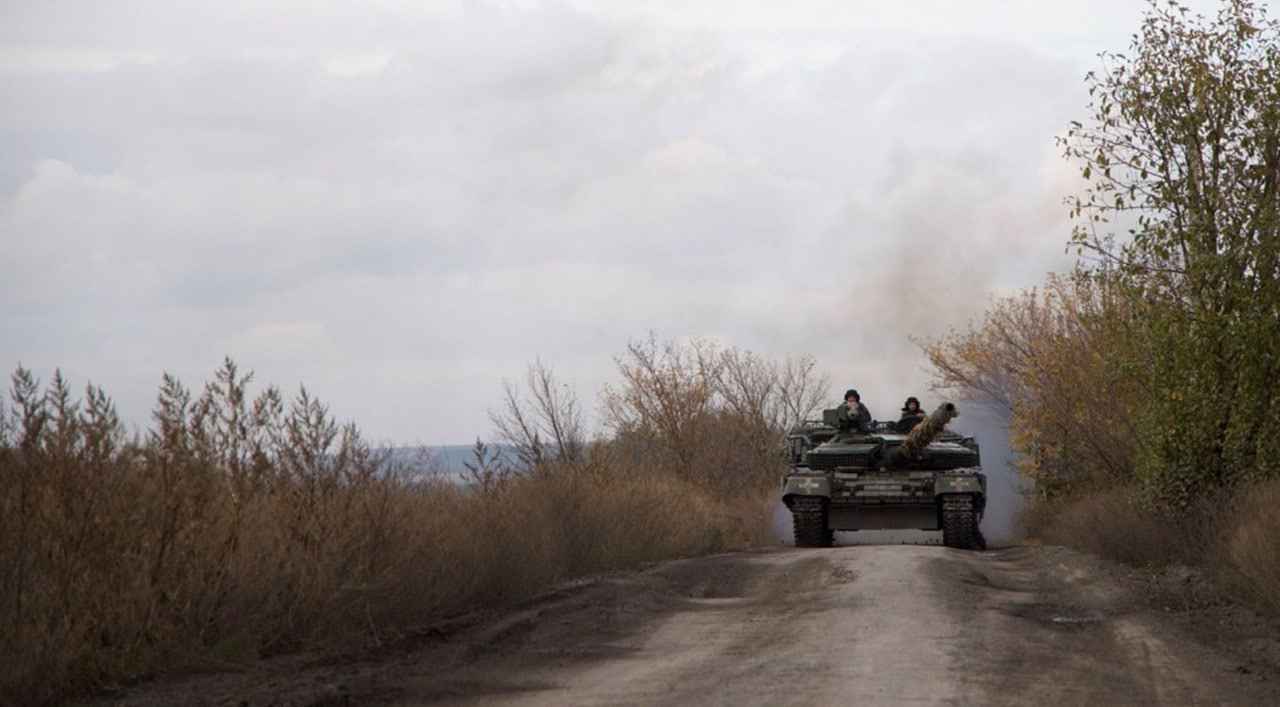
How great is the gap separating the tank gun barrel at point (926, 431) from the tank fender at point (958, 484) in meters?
0.87

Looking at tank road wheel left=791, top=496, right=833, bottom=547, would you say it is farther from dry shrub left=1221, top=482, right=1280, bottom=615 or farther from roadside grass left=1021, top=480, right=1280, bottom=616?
dry shrub left=1221, top=482, right=1280, bottom=615

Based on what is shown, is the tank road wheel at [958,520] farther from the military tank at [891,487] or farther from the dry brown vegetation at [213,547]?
the dry brown vegetation at [213,547]

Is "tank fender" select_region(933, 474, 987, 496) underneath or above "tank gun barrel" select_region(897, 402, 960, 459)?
underneath

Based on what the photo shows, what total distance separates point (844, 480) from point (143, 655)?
1717 cm

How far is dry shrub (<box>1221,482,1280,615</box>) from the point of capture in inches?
495

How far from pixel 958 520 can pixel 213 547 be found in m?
16.5

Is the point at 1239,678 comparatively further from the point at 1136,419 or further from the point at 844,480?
the point at 844,480

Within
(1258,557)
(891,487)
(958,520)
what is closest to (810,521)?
(891,487)

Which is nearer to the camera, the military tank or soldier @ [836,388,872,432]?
the military tank

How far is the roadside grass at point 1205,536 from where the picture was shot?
42.3 ft

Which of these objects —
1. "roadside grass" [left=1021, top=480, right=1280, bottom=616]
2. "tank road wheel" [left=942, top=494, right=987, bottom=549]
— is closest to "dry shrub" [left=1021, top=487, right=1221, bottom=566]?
"roadside grass" [left=1021, top=480, right=1280, bottom=616]

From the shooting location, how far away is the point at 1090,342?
2942 centimetres

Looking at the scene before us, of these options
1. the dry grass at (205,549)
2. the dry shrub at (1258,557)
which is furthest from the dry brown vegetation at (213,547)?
the dry shrub at (1258,557)

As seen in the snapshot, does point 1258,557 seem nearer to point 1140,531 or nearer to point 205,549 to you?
point 1140,531
